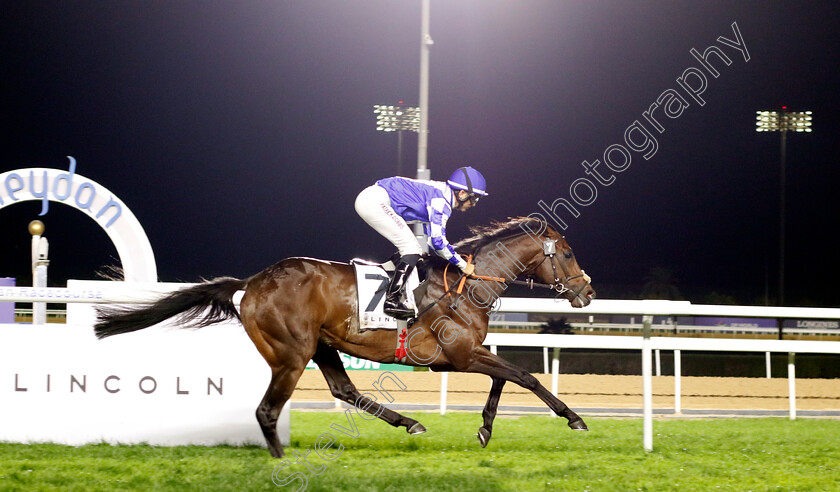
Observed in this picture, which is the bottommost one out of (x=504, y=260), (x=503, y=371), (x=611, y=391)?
(x=611, y=391)

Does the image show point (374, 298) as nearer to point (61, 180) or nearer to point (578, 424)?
point (578, 424)

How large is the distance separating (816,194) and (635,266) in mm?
9436

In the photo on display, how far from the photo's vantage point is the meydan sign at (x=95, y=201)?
6.87 m

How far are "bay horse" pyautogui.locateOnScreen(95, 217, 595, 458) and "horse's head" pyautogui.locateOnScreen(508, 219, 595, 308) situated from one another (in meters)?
0.02

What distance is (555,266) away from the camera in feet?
15.9

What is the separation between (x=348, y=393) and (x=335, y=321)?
19.6 inches

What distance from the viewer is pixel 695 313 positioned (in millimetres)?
4988

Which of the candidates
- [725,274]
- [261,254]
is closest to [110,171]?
[261,254]

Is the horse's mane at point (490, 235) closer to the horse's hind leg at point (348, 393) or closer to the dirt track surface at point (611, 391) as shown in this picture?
the horse's hind leg at point (348, 393)

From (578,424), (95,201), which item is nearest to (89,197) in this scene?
(95,201)

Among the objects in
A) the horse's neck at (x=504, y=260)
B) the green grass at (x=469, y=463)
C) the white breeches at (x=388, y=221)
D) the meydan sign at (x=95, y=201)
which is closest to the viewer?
the green grass at (x=469, y=463)

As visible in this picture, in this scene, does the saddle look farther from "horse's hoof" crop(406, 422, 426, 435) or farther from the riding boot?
"horse's hoof" crop(406, 422, 426, 435)

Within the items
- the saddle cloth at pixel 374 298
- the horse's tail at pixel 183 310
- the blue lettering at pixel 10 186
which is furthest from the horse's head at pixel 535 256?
the blue lettering at pixel 10 186

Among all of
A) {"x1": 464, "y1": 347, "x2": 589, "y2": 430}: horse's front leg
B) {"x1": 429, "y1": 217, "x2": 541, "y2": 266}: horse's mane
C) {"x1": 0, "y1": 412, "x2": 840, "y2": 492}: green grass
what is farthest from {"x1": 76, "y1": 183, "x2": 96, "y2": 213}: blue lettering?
{"x1": 464, "y1": 347, "x2": 589, "y2": 430}: horse's front leg
